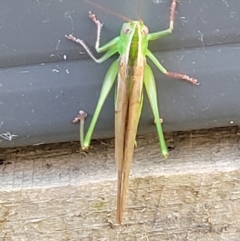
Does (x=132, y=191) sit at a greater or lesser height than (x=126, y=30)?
lesser

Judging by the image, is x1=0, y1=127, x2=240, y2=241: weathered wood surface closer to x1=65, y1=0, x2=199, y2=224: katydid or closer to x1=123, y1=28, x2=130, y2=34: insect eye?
x1=65, y1=0, x2=199, y2=224: katydid

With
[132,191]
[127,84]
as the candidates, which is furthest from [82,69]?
[132,191]

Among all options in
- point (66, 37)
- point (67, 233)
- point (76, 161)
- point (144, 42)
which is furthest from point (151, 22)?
point (67, 233)

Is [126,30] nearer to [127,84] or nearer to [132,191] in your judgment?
[127,84]

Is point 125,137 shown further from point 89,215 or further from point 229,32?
point 229,32

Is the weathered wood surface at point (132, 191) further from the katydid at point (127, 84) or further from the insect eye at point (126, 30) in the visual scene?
the insect eye at point (126, 30)

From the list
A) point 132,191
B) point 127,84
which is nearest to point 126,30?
point 127,84

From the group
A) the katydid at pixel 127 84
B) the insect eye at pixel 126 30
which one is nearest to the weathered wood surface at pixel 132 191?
the katydid at pixel 127 84
